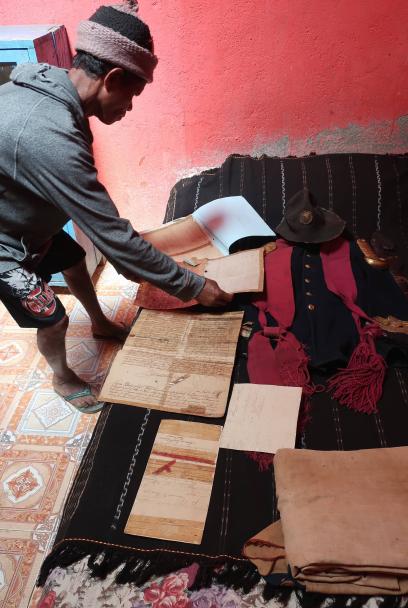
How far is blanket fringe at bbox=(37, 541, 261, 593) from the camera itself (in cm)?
89

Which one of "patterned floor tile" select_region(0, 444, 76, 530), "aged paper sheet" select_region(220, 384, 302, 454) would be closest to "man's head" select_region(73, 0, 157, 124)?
"aged paper sheet" select_region(220, 384, 302, 454)

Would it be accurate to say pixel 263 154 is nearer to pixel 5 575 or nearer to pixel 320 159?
pixel 320 159

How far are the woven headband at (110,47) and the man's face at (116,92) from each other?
3 cm

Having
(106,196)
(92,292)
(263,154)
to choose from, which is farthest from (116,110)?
(263,154)

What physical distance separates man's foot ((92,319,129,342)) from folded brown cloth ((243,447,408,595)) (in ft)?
4.08

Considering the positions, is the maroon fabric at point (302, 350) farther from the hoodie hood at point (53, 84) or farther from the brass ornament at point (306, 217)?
the hoodie hood at point (53, 84)

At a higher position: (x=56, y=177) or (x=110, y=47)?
(x=110, y=47)

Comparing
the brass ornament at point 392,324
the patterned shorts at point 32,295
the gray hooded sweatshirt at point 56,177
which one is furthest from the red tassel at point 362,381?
the patterned shorts at point 32,295

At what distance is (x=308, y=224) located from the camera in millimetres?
1726

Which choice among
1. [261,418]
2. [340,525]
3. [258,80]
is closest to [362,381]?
[261,418]

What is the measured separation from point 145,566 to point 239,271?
3.25 feet

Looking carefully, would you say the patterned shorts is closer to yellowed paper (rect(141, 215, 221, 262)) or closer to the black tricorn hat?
yellowed paper (rect(141, 215, 221, 262))

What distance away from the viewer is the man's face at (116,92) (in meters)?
1.14

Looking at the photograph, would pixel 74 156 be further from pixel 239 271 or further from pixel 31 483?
pixel 31 483
